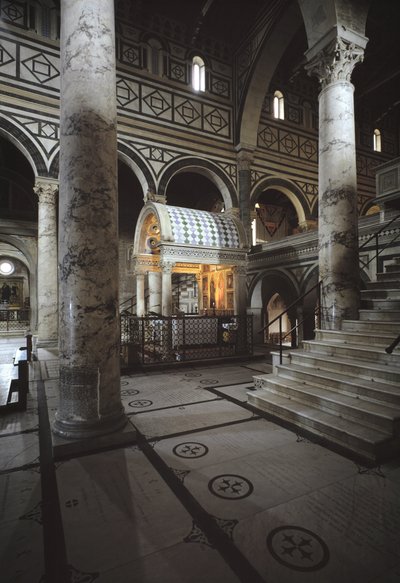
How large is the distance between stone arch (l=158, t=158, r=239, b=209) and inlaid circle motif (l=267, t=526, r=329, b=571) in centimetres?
1277

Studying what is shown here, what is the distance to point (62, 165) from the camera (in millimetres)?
3949

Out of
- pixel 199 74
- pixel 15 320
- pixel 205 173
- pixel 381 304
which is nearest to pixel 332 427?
pixel 381 304

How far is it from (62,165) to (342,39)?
6526 millimetres

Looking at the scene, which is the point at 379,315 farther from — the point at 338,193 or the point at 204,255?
the point at 204,255

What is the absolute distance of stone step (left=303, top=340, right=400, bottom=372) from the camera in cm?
469

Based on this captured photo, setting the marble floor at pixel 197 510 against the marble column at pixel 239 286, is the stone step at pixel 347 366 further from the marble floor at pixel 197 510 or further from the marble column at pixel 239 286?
the marble column at pixel 239 286

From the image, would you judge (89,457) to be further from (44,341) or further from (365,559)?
(44,341)

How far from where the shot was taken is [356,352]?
5.24 metres

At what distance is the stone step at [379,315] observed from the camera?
18.3ft

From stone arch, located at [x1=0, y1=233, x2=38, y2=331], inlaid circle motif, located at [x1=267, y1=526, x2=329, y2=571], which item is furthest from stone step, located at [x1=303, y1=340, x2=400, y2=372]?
stone arch, located at [x1=0, y1=233, x2=38, y2=331]

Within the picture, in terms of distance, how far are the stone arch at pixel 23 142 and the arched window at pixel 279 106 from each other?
12.1 metres

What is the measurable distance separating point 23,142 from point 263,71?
10.7 meters

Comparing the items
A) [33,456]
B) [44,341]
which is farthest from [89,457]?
[44,341]

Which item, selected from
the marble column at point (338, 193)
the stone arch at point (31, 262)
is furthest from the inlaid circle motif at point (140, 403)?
the stone arch at point (31, 262)
